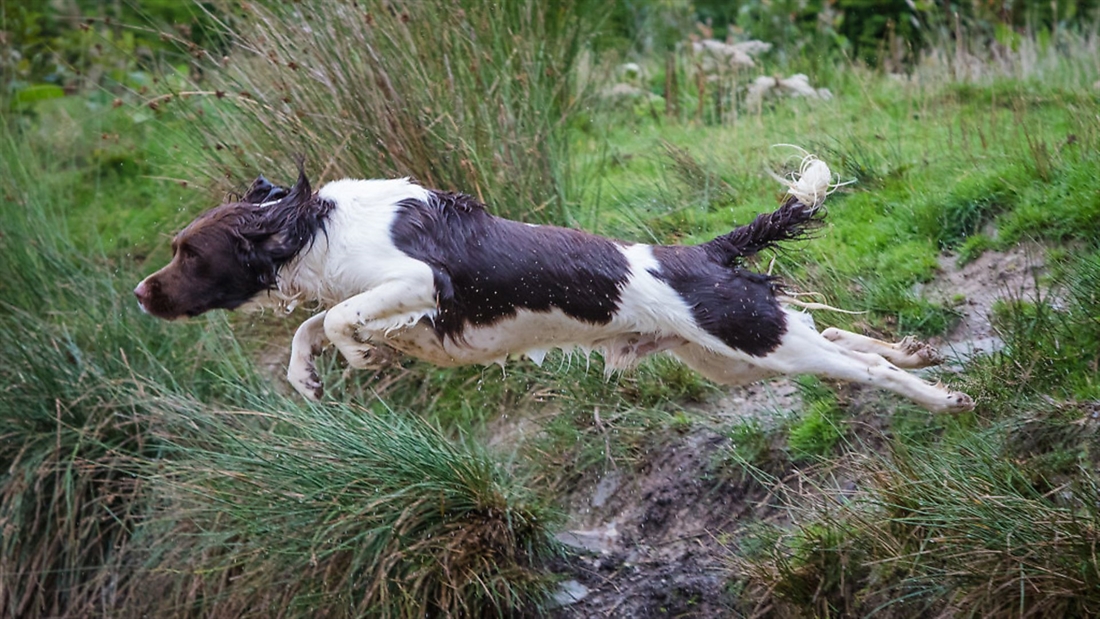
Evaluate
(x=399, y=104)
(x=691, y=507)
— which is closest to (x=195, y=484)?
(x=399, y=104)

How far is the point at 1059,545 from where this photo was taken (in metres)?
3.48

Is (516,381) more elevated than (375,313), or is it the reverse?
(375,313)

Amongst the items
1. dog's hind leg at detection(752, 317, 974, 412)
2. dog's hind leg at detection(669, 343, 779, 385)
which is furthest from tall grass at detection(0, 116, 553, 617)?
dog's hind leg at detection(752, 317, 974, 412)

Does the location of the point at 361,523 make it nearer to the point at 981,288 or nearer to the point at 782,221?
the point at 782,221

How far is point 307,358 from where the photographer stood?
13.5 feet

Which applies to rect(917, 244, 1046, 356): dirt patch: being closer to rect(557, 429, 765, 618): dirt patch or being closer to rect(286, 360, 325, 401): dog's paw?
rect(557, 429, 765, 618): dirt patch

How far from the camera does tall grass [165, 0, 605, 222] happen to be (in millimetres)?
5523

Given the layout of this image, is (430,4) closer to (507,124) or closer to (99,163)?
(507,124)

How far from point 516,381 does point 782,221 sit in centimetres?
189

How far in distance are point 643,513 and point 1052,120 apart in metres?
3.19

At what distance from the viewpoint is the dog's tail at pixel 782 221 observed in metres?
4.12

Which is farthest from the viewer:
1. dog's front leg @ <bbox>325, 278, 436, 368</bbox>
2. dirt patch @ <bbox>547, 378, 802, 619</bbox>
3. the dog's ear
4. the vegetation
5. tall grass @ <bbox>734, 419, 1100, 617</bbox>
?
dirt patch @ <bbox>547, 378, 802, 619</bbox>

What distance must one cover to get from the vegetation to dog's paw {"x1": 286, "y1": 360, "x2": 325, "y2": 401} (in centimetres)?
48

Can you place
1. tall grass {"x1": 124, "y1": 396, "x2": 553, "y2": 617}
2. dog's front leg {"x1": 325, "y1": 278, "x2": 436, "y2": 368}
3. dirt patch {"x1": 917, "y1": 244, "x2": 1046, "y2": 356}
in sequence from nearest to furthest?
dog's front leg {"x1": 325, "y1": 278, "x2": 436, "y2": 368}, tall grass {"x1": 124, "y1": 396, "x2": 553, "y2": 617}, dirt patch {"x1": 917, "y1": 244, "x2": 1046, "y2": 356}
